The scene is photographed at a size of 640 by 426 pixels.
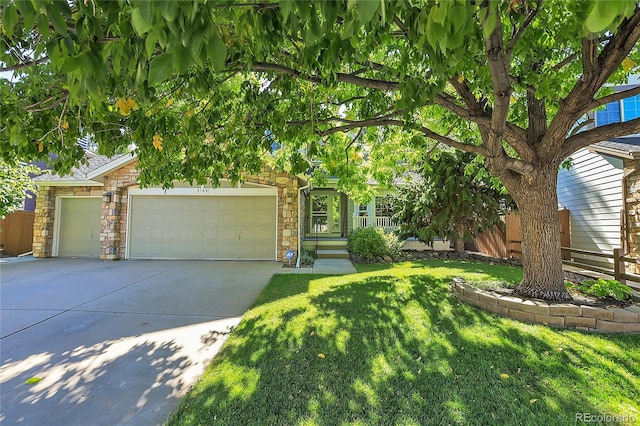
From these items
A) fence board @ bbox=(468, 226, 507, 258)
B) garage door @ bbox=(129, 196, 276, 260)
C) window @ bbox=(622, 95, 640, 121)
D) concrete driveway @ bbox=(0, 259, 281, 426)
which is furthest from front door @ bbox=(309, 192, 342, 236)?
window @ bbox=(622, 95, 640, 121)

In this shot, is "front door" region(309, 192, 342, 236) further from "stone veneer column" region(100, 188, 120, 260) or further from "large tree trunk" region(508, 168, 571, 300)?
"large tree trunk" region(508, 168, 571, 300)

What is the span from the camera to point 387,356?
10.5 ft

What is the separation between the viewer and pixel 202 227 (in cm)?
1126

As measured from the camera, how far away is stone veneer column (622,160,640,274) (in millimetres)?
7125

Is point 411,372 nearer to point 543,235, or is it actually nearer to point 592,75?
point 543,235

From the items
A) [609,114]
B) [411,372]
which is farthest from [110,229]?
[609,114]

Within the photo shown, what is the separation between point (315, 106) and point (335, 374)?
3.95m

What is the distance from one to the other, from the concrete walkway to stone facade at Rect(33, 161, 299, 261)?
1.07 m

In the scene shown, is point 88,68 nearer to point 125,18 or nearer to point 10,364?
point 125,18

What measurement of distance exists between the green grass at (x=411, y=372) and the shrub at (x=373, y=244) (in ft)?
19.9

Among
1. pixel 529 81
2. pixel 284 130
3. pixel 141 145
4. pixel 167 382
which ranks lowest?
pixel 167 382

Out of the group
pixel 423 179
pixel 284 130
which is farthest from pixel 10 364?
pixel 423 179

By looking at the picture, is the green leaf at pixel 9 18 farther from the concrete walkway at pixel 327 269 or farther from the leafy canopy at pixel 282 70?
the concrete walkway at pixel 327 269

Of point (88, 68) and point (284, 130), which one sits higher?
point (284, 130)
